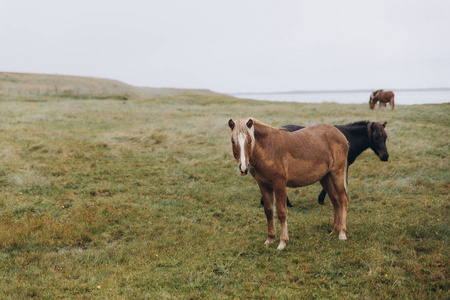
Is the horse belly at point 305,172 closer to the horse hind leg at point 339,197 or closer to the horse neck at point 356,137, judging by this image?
the horse hind leg at point 339,197

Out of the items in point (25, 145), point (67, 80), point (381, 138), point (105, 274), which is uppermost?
point (67, 80)

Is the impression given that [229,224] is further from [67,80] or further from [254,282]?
[67,80]

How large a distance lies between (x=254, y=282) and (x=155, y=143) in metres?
13.8

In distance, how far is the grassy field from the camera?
16.9 feet

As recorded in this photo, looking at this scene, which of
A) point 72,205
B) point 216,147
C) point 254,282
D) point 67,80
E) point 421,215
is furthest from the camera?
point 67,80

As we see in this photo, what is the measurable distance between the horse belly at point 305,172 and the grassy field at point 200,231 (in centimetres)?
140

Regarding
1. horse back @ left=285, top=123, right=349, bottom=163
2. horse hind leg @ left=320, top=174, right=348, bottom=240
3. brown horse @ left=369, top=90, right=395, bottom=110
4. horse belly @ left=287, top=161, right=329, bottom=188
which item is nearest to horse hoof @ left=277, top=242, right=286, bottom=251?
horse belly @ left=287, top=161, right=329, bottom=188

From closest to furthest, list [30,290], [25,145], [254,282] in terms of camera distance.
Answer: [30,290]
[254,282]
[25,145]

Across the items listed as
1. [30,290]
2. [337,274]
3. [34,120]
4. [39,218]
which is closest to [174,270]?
[30,290]

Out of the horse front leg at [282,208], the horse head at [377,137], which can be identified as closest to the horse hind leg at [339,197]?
the horse front leg at [282,208]

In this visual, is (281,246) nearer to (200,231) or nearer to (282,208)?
(282,208)

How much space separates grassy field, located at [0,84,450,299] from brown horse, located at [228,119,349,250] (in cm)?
79

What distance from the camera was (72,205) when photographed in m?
9.01

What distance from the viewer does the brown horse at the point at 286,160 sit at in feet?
19.1
